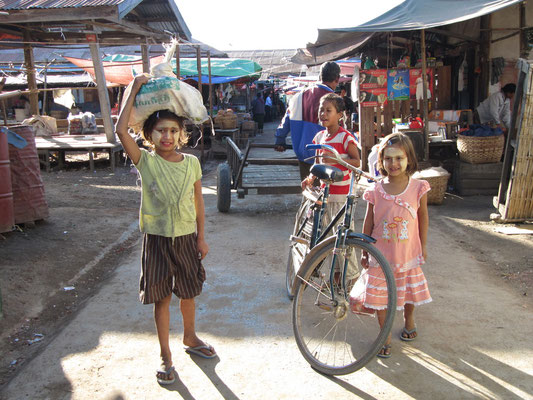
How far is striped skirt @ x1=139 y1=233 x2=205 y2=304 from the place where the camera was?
2.90 meters

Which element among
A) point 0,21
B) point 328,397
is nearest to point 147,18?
point 0,21

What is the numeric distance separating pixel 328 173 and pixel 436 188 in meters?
4.76

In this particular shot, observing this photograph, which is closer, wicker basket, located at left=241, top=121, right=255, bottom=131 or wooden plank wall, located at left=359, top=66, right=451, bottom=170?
wooden plank wall, located at left=359, top=66, right=451, bottom=170

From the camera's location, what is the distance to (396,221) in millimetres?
3053

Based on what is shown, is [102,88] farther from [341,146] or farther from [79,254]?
[341,146]

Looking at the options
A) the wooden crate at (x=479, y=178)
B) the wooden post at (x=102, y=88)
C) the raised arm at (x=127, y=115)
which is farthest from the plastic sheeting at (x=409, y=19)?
the raised arm at (x=127, y=115)

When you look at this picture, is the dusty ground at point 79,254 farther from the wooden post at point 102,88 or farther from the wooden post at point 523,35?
the wooden post at point 102,88

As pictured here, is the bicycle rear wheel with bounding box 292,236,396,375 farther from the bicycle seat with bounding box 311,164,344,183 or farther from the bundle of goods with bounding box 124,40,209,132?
the bundle of goods with bounding box 124,40,209,132

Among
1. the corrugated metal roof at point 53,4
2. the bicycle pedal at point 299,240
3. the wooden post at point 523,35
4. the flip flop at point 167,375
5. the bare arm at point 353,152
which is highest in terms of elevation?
the corrugated metal roof at point 53,4

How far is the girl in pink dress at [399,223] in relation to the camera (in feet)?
9.99

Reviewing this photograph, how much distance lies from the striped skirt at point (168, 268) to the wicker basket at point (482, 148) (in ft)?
20.2

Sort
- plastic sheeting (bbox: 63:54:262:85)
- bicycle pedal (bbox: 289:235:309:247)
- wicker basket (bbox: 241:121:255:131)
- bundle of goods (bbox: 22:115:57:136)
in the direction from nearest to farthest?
bicycle pedal (bbox: 289:235:309:247) < bundle of goods (bbox: 22:115:57:136) < plastic sheeting (bbox: 63:54:262:85) < wicker basket (bbox: 241:121:255:131)

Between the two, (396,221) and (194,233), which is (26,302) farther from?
(396,221)

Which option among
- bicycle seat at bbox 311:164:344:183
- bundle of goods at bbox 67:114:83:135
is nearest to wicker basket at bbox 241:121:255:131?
bundle of goods at bbox 67:114:83:135
